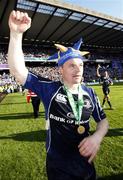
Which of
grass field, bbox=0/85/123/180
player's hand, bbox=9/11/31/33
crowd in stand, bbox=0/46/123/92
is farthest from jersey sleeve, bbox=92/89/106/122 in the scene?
crowd in stand, bbox=0/46/123/92

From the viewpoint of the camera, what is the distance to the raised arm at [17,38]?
263cm

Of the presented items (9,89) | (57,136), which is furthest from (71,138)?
A: (9,89)

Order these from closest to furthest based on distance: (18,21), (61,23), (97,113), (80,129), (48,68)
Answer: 1. (18,21)
2. (80,129)
3. (97,113)
4. (61,23)
5. (48,68)

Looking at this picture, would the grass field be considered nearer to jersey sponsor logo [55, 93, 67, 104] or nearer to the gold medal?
the gold medal

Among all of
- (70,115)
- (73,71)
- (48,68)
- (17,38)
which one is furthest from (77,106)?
(48,68)

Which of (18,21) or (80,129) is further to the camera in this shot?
(80,129)

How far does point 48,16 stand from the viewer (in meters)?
44.7

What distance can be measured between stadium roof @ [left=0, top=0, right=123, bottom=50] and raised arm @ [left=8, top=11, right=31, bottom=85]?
35.7 meters

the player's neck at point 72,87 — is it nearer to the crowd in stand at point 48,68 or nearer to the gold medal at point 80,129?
the gold medal at point 80,129

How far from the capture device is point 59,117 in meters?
2.94

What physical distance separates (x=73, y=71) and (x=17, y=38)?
0.64 meters

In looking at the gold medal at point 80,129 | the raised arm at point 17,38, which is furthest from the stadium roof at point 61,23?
the gold medal at point 80,129

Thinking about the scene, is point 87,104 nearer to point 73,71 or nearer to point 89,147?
point 73,71

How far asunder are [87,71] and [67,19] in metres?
21.3
